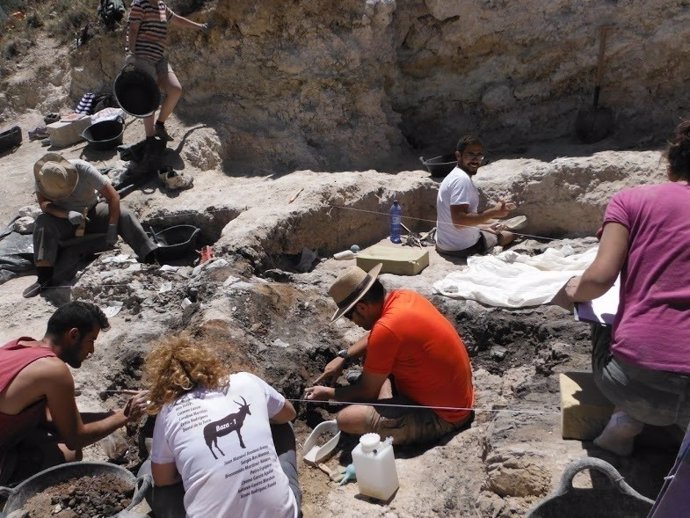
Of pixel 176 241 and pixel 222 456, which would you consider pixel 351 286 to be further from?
pixel 176 241

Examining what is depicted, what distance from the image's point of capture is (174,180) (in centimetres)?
805

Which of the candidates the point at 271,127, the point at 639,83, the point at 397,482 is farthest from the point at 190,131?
the point at 397,482

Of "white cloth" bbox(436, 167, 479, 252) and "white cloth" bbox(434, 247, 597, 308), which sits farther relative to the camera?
"white cloth" bbox(436, 167, 479, 252)

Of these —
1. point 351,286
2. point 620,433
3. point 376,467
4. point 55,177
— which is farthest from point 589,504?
point 55,177

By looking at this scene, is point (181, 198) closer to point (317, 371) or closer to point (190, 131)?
point (190, 131)

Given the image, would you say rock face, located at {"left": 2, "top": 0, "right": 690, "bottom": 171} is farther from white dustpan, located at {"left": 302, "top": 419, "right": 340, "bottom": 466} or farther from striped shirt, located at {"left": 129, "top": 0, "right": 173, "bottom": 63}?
white dustpan, located at {"left": 302, "top": 419, "right": 340, "bottom": 466}

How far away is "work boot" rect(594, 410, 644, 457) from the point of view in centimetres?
301

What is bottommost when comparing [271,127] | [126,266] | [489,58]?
[126,266]

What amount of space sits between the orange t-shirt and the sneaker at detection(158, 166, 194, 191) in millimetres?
4786

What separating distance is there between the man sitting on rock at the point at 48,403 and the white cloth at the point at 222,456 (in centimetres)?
81

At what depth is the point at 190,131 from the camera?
9.16 metres

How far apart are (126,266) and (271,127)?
3624mm

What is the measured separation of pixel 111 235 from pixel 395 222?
300cm

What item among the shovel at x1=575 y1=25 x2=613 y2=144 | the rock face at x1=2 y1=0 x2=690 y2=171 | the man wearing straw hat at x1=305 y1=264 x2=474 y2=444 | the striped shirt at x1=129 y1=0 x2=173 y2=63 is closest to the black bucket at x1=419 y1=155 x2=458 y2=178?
the rock face at x1=2 y1=0 x2=690 y2=171
